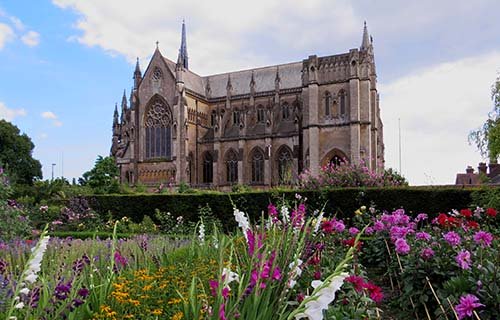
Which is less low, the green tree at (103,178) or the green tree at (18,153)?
the green tree at (18,153)

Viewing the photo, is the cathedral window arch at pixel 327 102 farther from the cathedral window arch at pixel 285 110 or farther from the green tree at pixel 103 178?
the green tree at pixel 103 178

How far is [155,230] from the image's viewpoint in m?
13.6

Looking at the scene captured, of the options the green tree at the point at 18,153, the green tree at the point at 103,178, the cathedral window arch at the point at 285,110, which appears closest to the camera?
the green tree at the point at 103,178

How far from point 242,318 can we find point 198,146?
43081 mm

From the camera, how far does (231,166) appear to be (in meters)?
43.7

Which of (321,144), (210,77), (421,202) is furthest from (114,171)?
(421,202)

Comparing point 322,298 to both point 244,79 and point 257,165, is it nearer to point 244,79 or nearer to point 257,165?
point 257,165

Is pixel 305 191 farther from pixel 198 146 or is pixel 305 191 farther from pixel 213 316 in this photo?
pixel 198 146

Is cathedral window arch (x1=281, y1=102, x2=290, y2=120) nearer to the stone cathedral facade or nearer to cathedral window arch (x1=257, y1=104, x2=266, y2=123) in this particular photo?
the stone cathedral facade

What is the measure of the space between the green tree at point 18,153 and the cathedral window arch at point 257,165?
24.6 meters

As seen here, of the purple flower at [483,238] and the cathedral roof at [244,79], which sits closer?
the purple flower at [483,238]

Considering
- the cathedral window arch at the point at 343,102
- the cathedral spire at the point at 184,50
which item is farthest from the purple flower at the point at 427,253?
the cathedral spire at the point at 184,50

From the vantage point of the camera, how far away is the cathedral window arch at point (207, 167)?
45.0m

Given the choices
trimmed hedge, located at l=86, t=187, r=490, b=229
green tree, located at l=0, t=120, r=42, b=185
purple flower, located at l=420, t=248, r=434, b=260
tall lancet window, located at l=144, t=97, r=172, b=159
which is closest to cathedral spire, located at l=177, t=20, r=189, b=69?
Answer: tall lancet window, located at l=144, t=97, r=172, b=159
